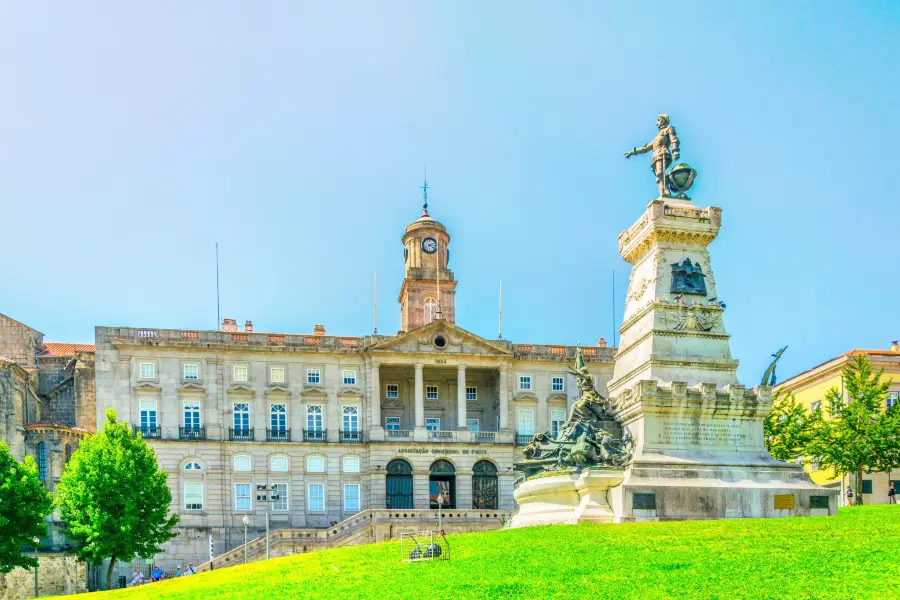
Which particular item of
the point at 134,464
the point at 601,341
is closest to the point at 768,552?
the point at 134,464

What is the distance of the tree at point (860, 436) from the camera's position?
43906mm

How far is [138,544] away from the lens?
45.9m

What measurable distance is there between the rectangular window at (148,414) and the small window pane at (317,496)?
10373 millimetres

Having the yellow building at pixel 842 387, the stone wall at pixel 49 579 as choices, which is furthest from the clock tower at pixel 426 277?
the stone wall at pixel 49 579

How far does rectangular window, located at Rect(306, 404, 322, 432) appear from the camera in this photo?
6200 cm

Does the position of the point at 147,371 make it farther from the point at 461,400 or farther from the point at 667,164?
the point at 667,164

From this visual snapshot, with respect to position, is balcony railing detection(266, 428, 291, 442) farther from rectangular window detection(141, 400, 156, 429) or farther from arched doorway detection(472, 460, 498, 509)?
arched doorway detection(472, 460, 498, 509)

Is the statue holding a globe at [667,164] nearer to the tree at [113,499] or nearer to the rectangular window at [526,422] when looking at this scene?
the tree at [113,499]

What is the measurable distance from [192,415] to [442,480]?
16172 mm

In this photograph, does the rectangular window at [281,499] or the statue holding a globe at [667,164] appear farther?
the rectangular window at [281,499]

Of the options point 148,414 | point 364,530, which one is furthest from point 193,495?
point 364,530

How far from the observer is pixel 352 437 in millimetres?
62438

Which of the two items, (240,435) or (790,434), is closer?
(790,434)

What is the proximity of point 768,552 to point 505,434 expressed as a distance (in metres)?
43.1
